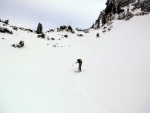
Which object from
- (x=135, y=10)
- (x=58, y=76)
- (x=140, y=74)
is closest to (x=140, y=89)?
(x=140, y=74)

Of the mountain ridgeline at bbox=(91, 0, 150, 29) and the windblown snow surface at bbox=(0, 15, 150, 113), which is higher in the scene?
the mountain ridgeline at bbox=(91, 0, 150, 29)

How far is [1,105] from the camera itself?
10.4m

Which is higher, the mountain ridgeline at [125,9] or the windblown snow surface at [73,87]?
the mountain ridgeline at [125,9]

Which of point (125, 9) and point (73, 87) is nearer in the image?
point (73, 87)

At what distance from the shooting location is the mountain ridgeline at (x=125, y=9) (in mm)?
52344

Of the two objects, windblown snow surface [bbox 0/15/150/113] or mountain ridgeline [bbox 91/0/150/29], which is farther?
mountain ridgeline [bbox 91/0/150/29]

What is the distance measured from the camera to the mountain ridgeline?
172ft

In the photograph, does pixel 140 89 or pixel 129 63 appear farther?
pixel 129 63

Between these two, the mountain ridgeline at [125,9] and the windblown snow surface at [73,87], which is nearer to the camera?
the windblown snow surface at [73,87]

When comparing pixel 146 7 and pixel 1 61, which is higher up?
pixel 146 7

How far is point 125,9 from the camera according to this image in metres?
63.7

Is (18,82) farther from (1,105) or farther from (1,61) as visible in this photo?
(1,61)

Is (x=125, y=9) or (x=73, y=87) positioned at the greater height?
(x=125, y=9)

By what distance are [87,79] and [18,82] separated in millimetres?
6494
